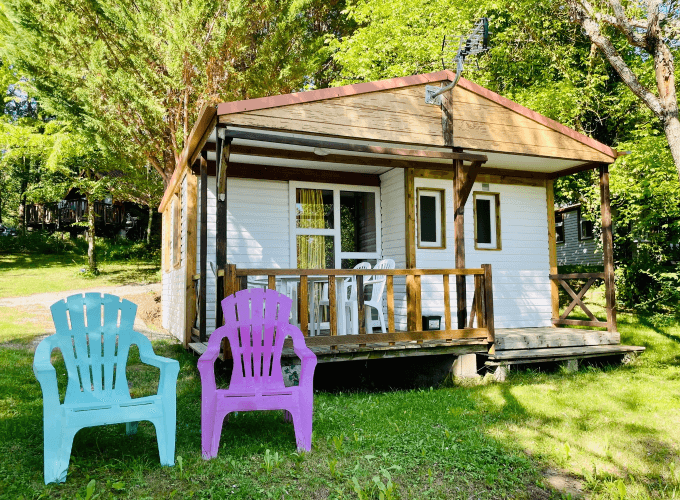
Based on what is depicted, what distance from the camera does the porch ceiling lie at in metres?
6.34

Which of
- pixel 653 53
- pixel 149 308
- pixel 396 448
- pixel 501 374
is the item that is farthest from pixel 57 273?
pixel 653 53

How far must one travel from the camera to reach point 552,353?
20.7 ft

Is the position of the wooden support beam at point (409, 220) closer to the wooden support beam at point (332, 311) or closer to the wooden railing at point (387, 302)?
the wooden railing at point (387, 302)

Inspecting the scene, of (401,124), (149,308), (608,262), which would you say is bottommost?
(149,308)

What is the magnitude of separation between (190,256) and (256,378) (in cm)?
371

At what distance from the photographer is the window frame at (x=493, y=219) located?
26.2ft

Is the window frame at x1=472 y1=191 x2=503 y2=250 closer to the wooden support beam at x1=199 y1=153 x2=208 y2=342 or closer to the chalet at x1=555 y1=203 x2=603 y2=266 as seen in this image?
the wooden support beam at x1=199 y1=153 x2=208 y2=342

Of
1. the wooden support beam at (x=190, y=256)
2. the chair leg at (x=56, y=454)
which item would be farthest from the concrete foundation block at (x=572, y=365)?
the chair leg at (x=56, y=454)

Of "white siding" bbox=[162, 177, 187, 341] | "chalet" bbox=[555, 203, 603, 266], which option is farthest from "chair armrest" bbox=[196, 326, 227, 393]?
"chalet" bbox=[555, 203, 603, 266]

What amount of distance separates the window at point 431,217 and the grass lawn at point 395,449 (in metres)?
2.77

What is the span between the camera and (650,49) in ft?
21.1

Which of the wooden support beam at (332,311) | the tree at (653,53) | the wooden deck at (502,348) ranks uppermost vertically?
the tree at (653,53)

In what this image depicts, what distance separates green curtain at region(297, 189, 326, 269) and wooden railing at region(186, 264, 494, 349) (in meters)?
1.82

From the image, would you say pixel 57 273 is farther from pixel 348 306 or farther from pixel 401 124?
pixel 401 124
